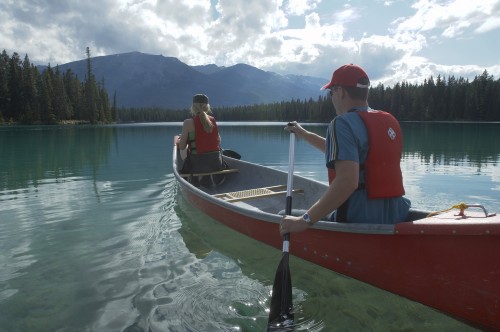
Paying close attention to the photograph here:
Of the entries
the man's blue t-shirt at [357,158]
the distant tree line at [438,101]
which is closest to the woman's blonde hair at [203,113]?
the man's blue t-shirt at [357,158]

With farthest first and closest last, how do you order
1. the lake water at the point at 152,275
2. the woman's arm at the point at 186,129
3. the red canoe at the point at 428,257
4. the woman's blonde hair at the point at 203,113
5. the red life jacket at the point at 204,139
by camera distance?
the red life jacket at the point at 204,139, the woman's arm at the point at 186,129, the woman's blonde hair at the point at 203,113, the lake water at the point at 152,275, the red canoe at the point at 428,257

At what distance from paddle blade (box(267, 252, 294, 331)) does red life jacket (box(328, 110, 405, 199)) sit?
1.39 m

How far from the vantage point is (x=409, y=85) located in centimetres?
11894

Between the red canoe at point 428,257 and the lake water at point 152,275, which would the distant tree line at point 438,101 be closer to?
the lake water at point 152,275

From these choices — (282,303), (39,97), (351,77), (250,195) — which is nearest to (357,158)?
(351,77)

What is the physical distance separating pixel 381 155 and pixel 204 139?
22.6ft

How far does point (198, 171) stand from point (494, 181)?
37.3 feet

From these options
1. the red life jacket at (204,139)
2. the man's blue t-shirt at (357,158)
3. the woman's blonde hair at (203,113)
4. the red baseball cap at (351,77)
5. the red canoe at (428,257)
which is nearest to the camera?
the red canoe at (428,257)

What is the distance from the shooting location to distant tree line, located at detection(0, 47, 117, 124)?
8612 centimetres

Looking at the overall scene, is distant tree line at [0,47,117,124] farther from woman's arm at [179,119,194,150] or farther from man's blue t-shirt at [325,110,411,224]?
man's blue t-shirt at [325,110,411,224]

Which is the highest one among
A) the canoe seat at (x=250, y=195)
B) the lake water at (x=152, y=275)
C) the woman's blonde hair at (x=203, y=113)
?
the woman's blonde hair at (x=203, y=113)

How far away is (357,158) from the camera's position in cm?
348

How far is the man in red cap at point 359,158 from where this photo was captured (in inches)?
137

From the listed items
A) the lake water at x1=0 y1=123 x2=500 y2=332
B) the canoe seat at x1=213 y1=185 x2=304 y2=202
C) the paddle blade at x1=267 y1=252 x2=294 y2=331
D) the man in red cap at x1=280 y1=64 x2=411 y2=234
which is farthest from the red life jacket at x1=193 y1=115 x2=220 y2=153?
the man in red cap at x1=280 y1=64 x2=411 y2=234
